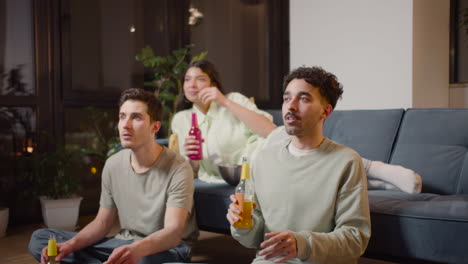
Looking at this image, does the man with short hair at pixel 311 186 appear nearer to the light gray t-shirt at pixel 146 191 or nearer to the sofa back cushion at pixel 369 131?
the light gray t-shirt at pixel 146 191

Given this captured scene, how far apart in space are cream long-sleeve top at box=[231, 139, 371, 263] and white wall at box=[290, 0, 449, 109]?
9.33 feet

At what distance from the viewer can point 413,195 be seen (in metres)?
2.48

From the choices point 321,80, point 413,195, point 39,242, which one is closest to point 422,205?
point 413,195

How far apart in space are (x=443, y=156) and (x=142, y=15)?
300 centimetres

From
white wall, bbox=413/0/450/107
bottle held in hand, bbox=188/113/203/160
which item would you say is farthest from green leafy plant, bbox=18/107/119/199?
white wall, bbox=413/0/450/107

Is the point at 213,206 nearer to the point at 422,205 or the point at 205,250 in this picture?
the point at 205,250

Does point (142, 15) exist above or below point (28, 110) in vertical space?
above

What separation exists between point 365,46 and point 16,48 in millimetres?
3051

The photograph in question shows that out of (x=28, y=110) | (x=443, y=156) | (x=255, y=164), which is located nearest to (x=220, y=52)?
(x=28, y=110)

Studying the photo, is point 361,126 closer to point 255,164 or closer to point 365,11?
point 255,164

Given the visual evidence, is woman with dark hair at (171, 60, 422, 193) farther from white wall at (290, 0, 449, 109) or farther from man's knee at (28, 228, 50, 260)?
white wall at (290, 0, 449, 109)

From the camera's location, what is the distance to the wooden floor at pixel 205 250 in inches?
112

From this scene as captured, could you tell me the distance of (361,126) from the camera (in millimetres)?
3023

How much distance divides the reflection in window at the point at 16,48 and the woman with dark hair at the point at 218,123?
1591 mm
